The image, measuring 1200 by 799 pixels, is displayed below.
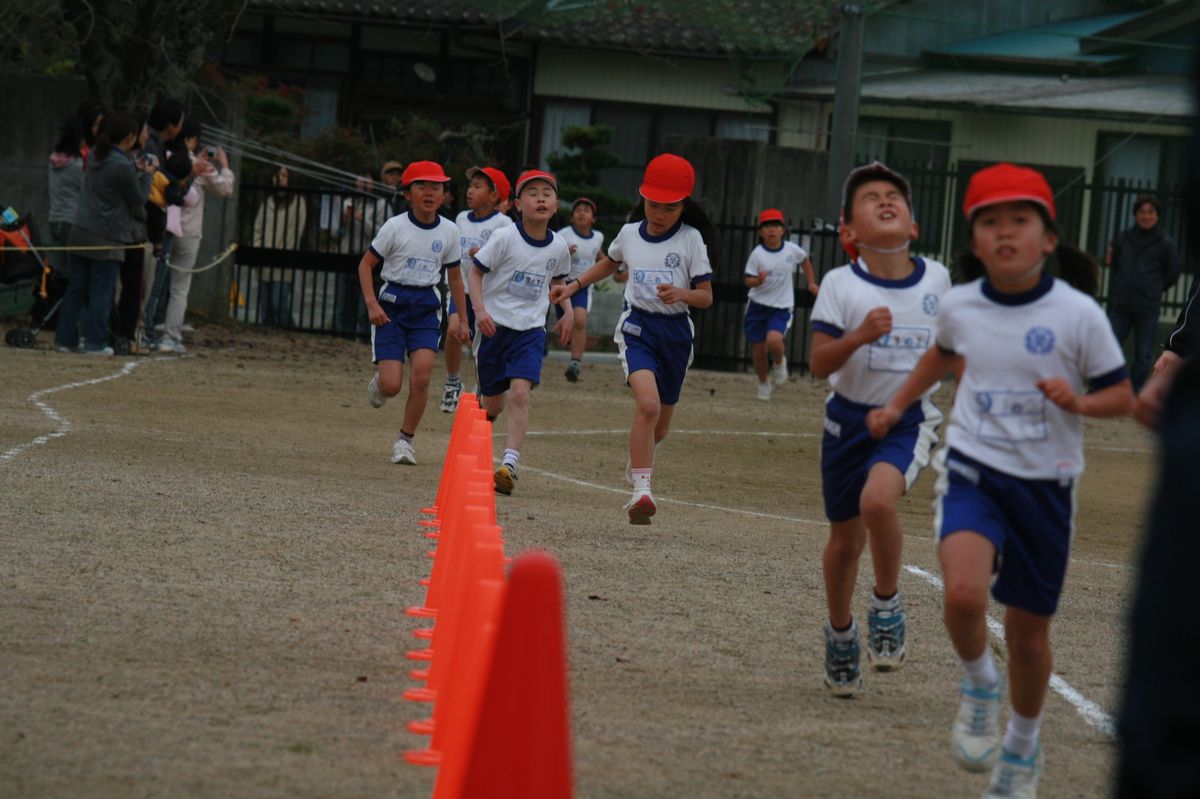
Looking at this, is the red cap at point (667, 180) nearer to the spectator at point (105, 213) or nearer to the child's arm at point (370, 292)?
the child's arm at point (370, 292)

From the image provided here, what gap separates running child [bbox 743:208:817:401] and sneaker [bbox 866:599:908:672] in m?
13.5

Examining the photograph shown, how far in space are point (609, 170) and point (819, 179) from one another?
648cm

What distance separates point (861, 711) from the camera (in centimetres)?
618

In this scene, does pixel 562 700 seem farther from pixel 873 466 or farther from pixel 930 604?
pixel 930 604

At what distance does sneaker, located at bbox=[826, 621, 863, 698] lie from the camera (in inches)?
249

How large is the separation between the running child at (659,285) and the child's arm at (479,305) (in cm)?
115

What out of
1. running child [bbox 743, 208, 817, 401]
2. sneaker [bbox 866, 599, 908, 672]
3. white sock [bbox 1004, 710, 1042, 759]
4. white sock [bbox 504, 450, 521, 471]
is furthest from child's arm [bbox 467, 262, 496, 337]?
running child [bbox 743, 208, 817, 401]

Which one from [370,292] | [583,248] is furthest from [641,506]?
[583,248]

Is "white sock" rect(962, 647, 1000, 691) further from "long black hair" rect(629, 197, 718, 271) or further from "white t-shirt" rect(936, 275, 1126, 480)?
"long black hair" rect(629, 197, 718, 271)

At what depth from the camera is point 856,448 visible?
20.8 feet

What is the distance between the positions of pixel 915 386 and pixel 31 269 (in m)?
14.5

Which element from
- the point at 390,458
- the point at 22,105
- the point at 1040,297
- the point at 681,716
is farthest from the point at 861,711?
the point at 22,105

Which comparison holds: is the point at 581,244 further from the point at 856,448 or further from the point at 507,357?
the point at 856,448

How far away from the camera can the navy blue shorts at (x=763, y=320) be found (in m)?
20.2
